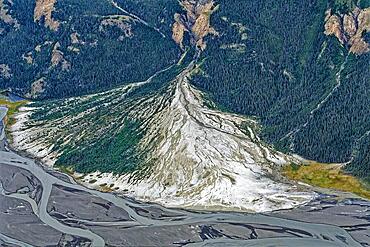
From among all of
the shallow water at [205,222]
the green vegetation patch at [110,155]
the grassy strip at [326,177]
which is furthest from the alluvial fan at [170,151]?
the grassy strip at [326,177]

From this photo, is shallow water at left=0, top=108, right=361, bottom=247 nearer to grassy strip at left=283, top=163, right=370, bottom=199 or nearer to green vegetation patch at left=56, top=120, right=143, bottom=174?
green vegetation patch at left=56, top=120, right=143, bottom=174

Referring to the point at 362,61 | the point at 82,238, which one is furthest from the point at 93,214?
the point at 362,61

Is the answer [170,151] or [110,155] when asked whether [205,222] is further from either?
[110,155]

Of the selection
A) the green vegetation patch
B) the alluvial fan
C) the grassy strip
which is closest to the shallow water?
the alluvial fan

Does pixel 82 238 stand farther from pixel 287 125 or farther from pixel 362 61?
pixel 362 61

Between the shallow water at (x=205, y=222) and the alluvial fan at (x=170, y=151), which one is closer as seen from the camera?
the shallow water at (x=205, y=222)

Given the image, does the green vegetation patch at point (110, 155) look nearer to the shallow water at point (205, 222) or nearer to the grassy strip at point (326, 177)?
the shallow water at point (205, 222)
